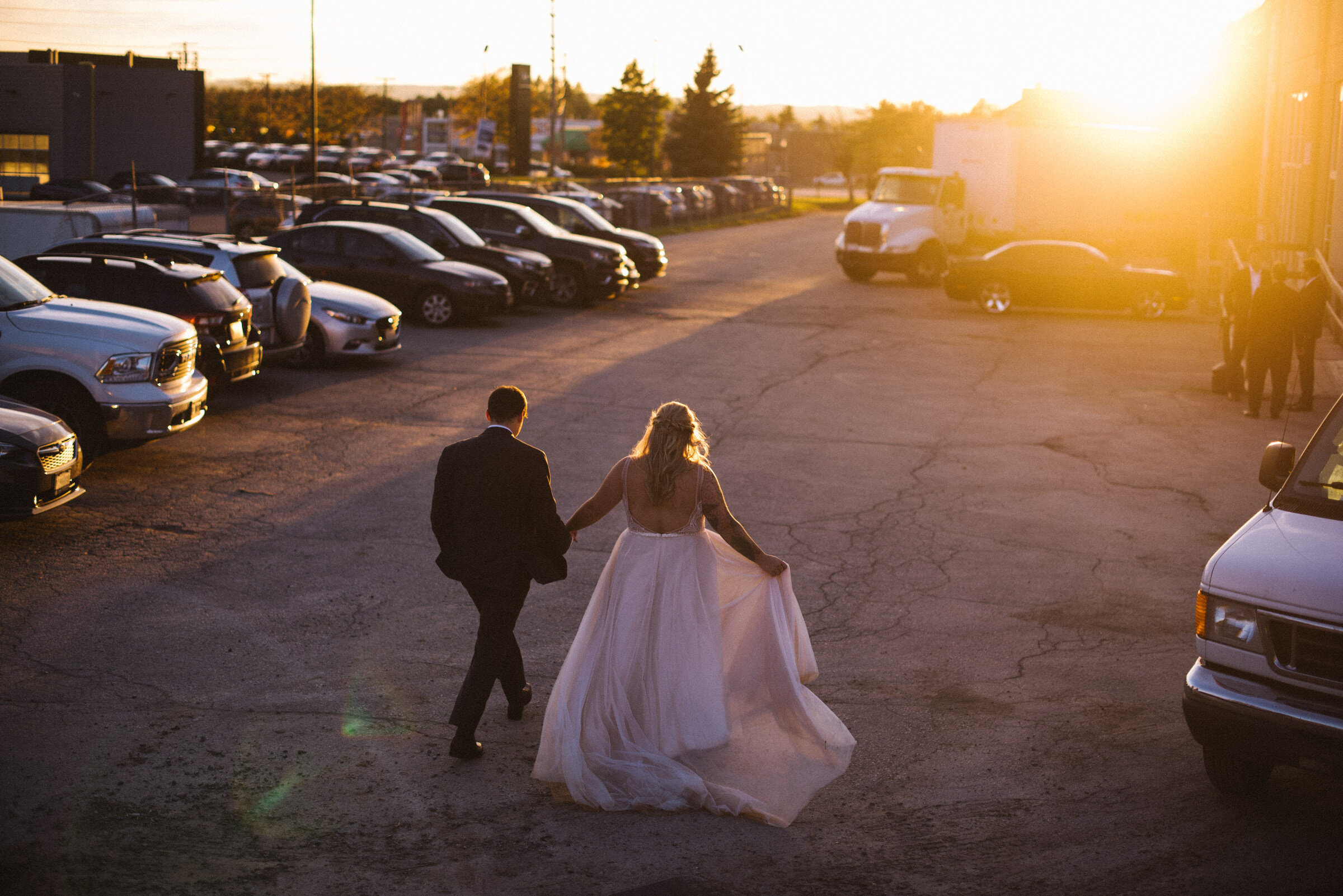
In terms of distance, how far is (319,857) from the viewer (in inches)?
182

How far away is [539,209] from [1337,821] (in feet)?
75.7

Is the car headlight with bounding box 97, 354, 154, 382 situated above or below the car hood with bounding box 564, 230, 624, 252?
below

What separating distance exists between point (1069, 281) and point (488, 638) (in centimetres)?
2156

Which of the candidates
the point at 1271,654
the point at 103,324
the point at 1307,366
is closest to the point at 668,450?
the point at 1271,654

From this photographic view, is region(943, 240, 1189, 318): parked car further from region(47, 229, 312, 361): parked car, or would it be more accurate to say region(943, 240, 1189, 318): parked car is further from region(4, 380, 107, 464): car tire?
region(4, 380, 107, 464): car tire

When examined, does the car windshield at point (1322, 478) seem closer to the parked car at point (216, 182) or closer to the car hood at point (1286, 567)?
the car hood at point (1286, 567)

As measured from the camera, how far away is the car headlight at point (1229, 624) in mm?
→ 4887

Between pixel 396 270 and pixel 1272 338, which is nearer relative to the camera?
pixel 1272 338

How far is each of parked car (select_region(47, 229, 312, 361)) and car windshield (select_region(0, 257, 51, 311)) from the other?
289 centimetres

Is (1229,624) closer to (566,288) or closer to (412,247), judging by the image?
(412,247)

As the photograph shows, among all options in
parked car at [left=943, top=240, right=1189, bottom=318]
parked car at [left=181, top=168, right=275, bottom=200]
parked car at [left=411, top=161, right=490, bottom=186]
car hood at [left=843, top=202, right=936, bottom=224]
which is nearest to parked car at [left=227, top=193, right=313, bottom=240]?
parked car at [left=181, top=168, right=275, bottom=200]

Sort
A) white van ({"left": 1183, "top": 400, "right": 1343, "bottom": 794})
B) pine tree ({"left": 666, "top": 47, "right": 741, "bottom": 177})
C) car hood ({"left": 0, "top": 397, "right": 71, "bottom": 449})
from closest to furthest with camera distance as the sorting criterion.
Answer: white van ({"left": 1183, "top": 400, "right": 1343, "bottom": 794}) < car hood ({"left": 0, "top": 397, "right": 71, "bottom": 449}) < pine tree ({"left": 666, "top": 47, "right": 741, "bottom": 177})

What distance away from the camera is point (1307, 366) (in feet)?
49.6

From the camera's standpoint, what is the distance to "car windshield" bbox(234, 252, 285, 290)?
1378 centimetres
